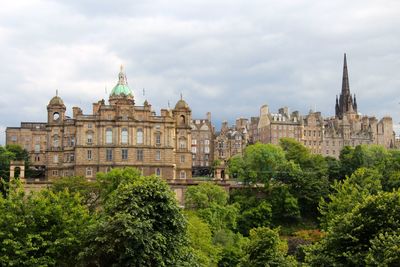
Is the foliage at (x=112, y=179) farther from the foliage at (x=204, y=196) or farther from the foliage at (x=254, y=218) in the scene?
the foliage at (x=254, y=218)

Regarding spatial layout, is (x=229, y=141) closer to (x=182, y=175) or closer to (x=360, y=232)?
(x=182, y=175)

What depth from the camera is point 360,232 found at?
38094 mm

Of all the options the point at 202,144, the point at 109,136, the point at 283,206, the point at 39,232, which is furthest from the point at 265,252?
the point at 202,144

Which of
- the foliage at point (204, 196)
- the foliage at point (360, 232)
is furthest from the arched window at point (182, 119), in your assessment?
the foliage at point (360, 232)

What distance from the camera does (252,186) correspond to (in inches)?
3536

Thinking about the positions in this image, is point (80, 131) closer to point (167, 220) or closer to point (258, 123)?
point (167, 220)

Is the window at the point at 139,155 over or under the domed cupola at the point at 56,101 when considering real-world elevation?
under

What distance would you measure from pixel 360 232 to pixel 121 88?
2586 inches

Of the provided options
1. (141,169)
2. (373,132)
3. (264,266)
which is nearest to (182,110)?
(141,169)

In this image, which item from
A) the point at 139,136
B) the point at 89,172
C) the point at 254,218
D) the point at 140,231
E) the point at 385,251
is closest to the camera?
the point at 385,251

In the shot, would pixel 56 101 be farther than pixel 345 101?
No

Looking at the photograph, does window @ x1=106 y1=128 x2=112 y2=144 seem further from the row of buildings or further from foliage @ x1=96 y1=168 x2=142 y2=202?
foliage @ x1=96 y1=168 x2=142 y2=202

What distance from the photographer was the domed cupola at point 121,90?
320 ft

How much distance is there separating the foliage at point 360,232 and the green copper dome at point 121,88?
6268 cm
